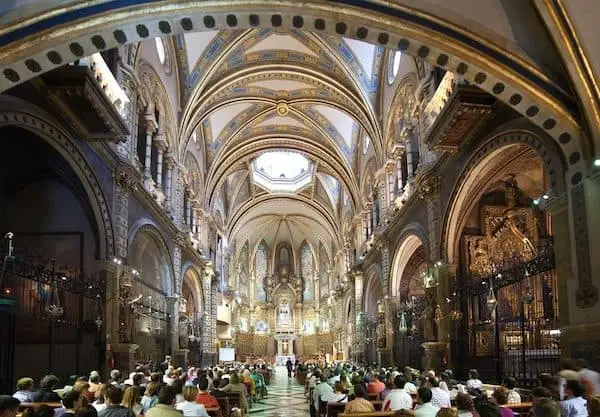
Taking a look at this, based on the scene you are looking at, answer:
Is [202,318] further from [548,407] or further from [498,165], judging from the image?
[548,407]

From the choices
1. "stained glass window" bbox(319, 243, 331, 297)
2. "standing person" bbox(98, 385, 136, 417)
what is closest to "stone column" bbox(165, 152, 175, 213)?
"standing person" bbox(98, 385, 136, 417)

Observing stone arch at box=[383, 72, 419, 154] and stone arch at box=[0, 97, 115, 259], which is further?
stone arch at box=[383, 72, 419, 154]

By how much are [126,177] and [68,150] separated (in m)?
2.89

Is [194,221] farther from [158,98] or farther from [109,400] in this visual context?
[109,400]

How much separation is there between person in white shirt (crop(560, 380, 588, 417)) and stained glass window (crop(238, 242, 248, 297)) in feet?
137

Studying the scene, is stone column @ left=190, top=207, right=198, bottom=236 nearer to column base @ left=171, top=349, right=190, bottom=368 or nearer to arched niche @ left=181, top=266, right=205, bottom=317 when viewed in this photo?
arched niche @ left=181, top=266, right=205, bottom=317

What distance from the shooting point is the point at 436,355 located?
15.1 meters

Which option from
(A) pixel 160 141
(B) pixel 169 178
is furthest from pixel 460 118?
(B) pixel 169 178

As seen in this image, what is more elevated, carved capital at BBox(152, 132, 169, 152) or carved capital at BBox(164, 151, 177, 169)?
carved capital at BBox(152, 132, 169, 152)

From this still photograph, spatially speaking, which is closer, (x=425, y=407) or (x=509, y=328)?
(x=425, y=407)

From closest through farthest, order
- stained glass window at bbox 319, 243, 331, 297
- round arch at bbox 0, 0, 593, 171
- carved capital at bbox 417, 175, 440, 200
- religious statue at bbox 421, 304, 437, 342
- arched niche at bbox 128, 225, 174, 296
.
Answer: round arch at bbox 0, 0, 593, 171 → religious statue at bbox 421, 304, 437, 342 → carved capital at bbox 417, 175, 440, 200 → arched niche at bbox 128, 225, 174, 296 → stained glass window at bbox 319, 243, 331, 297

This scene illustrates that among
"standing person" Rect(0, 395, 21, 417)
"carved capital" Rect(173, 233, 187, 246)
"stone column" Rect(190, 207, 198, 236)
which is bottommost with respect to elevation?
"standing person" Rect(0, 395, 21, 417)

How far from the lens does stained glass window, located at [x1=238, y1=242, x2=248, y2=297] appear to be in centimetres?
4763

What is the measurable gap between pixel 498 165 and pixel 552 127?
412cm
